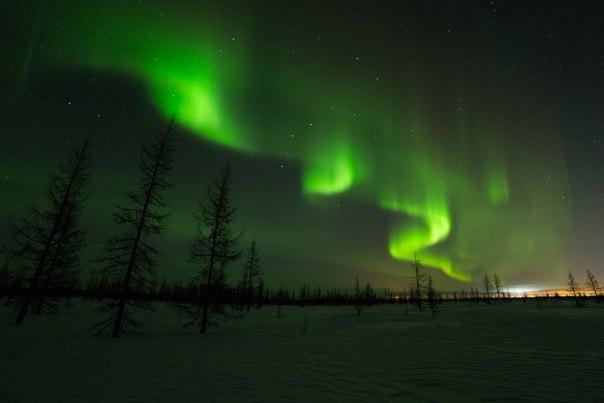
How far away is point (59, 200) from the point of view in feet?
63.1

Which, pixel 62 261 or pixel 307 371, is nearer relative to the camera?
pixel 307 371

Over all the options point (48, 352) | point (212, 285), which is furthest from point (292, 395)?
point (212, 285)

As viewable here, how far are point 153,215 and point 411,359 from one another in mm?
14751

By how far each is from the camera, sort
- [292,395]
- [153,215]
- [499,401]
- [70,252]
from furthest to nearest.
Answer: [70,252] < [153,215] < [292,395] < [499,401]

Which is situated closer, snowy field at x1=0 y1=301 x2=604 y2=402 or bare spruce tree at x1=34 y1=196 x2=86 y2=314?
snowy field at x1=0 y1=301 x2=604 y2=402

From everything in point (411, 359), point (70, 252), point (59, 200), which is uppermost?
point (59, 200)

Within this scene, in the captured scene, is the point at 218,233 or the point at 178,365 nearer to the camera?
the point at 178,365

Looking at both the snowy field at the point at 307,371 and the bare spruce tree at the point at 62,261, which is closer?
the snowy field at the point at 307,371

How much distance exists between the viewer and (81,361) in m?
9.06

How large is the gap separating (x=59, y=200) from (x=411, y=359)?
75.3 ft

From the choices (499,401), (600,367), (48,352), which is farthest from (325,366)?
(48,352)

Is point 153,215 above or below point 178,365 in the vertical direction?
above

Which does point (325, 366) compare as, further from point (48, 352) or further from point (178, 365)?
point (48, 352)

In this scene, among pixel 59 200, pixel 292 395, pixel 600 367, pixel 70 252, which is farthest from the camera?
pixel 70 252
